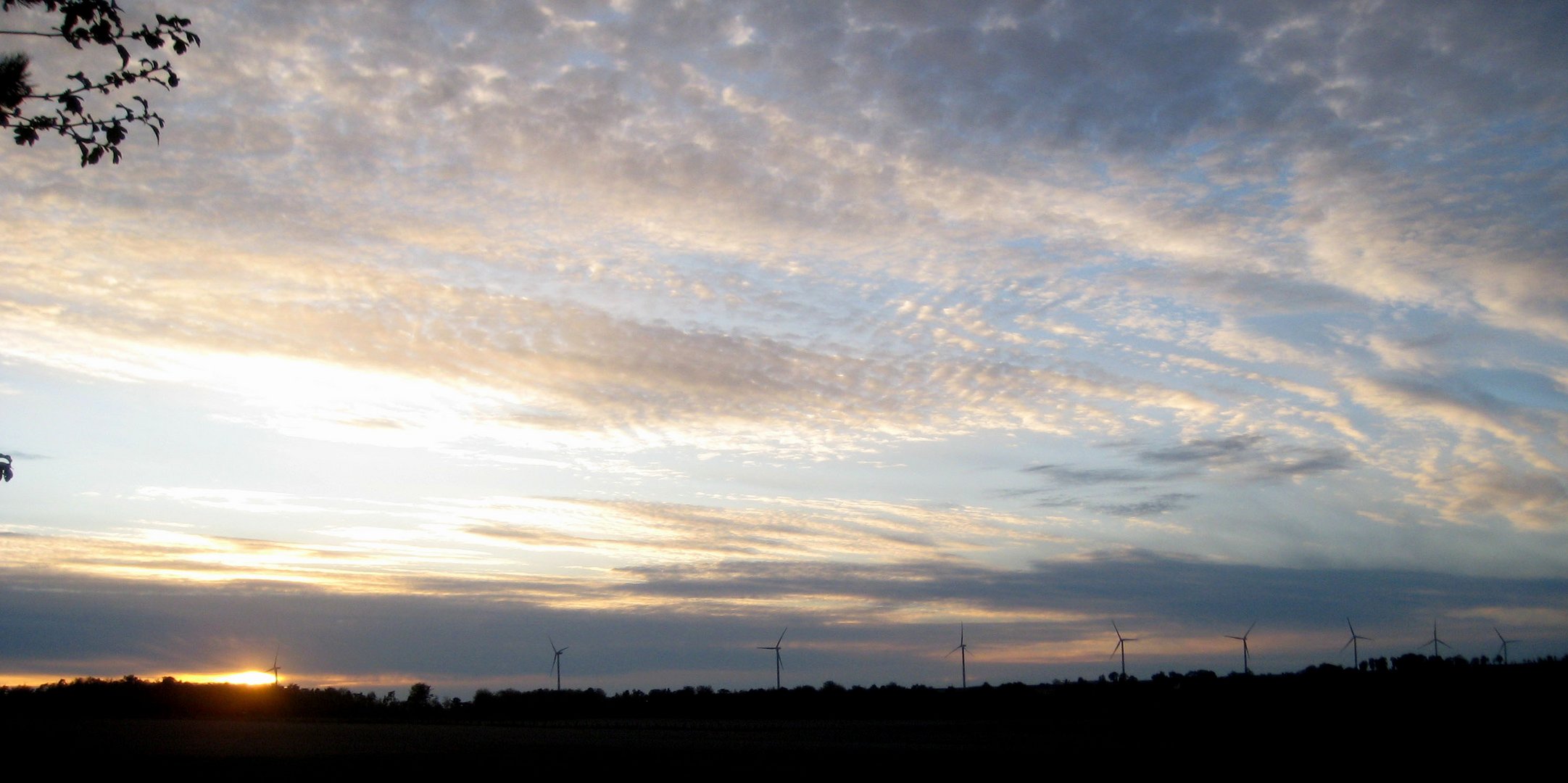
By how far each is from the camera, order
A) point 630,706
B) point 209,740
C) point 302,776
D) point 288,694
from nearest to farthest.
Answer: point 302,776 → point 209,740 → point 288,694 → point 630,706

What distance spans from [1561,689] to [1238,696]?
96.7ft

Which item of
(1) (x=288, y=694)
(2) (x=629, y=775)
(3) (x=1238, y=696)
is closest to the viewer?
(2) (x=629, y=775)

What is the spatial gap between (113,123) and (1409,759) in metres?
50.8

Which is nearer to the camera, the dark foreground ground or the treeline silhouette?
the dark foreground ground

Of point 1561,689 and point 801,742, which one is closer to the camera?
point 801,742

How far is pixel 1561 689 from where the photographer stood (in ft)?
236

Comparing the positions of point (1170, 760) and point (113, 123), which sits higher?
point (113, 123)

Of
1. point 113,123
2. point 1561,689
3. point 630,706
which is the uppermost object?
point 113,123

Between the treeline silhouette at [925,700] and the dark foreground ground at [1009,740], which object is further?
the treeline silhouette at [925,700]

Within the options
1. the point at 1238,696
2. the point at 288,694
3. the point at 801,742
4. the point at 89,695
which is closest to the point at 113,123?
the point at 801,742

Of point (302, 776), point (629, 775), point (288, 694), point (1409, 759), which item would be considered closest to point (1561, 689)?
point (1409, 759)

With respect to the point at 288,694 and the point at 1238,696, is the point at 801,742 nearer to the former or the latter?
the point at 1238,696

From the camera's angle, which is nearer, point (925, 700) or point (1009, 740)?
point (1009, 740)

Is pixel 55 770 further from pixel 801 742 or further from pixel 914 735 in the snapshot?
pixel 914 735
